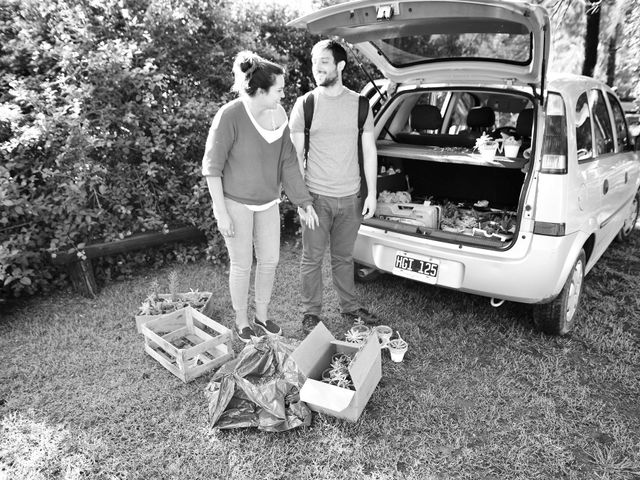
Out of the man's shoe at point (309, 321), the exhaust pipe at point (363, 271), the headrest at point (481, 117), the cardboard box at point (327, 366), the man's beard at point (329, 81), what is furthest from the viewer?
the headrest at point (481, 117)

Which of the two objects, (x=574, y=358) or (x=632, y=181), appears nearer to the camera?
(x=574, y=358)

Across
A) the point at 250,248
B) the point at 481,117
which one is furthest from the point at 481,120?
the point at 250,248

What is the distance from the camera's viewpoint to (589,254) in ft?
11.1

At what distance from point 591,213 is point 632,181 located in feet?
5.01

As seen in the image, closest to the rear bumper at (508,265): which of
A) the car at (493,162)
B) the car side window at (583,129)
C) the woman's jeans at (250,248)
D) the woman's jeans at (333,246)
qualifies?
the car at (493,162)

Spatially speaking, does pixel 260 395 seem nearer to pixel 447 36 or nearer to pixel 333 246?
pixel 333 246

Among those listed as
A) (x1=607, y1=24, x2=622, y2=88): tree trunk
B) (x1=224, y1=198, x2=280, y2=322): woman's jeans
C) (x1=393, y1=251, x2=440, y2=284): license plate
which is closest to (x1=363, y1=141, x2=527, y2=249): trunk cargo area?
(x1=393, y1=251, x2=440, y2=284): license plate

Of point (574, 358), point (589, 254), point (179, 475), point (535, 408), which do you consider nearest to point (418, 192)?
point (589, 254)

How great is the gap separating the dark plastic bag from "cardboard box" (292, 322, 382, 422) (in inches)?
3.5

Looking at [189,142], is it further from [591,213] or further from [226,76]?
[591,213]

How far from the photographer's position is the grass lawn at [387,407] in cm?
218

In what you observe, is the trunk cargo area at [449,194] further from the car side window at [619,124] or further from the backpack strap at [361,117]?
the car side window at [619,124]

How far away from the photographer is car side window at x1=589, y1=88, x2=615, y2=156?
A: 3.31 meters

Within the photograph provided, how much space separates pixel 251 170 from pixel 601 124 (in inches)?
104
